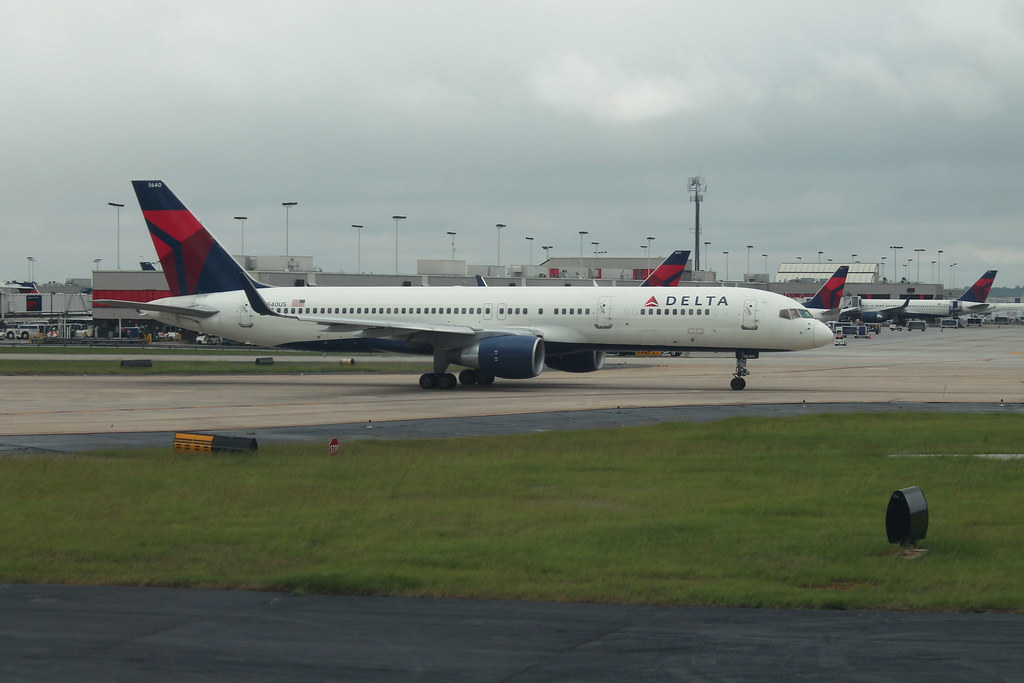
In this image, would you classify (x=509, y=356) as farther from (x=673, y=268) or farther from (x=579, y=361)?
(x=673, y=268)

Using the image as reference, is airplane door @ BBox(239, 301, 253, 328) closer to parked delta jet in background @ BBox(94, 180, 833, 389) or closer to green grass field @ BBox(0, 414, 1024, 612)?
parked delta jet in background @ BBox(94, 180, 833, 389)

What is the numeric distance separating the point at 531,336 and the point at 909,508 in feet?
99.9

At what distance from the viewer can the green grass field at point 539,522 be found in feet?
40.5

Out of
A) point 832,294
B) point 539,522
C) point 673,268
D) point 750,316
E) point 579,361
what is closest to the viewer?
point 539,522

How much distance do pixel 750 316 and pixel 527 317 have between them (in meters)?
9.65

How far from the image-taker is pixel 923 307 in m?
178

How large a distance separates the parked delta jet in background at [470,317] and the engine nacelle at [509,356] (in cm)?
4

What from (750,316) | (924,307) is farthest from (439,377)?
(924,307)

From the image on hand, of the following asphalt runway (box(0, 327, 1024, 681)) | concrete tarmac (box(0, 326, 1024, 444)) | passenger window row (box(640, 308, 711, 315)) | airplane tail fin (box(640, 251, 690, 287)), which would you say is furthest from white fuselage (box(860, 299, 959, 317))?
asphalt runway (box(0, 327, 1024, 681))

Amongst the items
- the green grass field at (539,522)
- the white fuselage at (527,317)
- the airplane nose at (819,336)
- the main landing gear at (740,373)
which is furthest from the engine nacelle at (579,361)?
the green grass field at (539,522)

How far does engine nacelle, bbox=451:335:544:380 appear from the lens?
4231 cm

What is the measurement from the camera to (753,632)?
34.2 ft

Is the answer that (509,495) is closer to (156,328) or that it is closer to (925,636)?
(925,636)

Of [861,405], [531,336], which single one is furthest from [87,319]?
[861,405]
